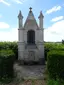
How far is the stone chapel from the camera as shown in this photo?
15.5 m

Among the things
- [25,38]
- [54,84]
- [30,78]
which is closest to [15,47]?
[25,38]

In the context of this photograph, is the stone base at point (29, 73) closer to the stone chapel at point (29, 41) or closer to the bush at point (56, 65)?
the bush at point (56, 65)

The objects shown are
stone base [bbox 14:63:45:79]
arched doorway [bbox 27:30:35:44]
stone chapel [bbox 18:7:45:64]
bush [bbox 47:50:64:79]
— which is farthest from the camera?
arched doorway [bbox 27:30:35:44]

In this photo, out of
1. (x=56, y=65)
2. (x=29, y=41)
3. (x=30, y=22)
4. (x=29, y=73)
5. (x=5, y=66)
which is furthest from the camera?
(x=29, y=41)

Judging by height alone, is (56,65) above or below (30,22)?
below

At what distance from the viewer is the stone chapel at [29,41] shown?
15469 mm

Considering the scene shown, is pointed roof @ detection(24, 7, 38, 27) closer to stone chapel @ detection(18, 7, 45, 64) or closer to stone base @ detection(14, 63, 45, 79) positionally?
stone chapel @ detection(18, 7, 45, 64)

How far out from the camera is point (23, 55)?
15484mm

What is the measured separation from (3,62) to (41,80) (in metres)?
2.09

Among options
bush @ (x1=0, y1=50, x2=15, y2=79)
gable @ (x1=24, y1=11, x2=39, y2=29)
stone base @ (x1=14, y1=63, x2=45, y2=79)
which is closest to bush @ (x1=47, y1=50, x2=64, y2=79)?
stone base @ (x1=14, y1=63, x2=45, y2=79)

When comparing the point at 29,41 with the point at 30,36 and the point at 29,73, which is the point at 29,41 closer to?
the point at 30,36

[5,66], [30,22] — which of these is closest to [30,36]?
[30,22]

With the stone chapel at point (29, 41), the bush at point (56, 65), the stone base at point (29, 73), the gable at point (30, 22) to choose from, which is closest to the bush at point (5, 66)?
the stone base at point (29, 73)

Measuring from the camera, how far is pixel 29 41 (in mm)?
15945
